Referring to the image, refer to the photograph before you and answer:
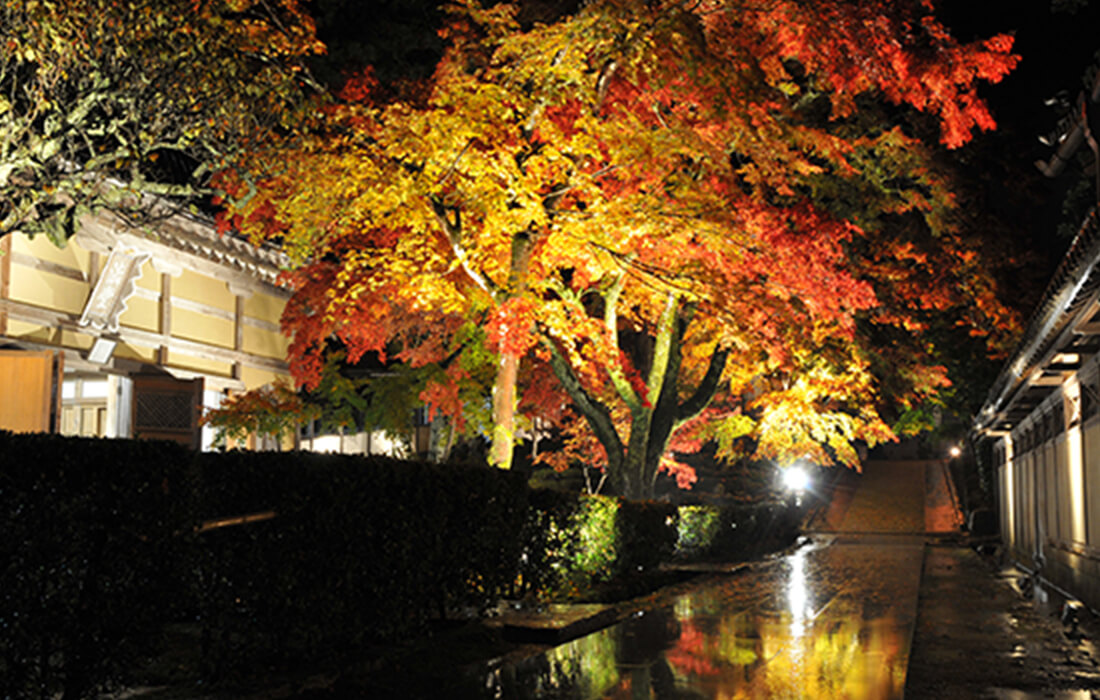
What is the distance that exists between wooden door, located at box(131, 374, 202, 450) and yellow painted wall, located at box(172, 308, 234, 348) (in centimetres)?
99

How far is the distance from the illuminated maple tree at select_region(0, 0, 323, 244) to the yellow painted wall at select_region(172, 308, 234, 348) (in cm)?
505

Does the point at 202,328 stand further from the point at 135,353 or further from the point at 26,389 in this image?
the point at 26,389

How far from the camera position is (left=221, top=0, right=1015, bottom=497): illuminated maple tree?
13.6m

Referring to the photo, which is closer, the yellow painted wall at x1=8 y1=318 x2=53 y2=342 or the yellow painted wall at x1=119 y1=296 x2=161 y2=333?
the yellow painted wall at x1=8 y1=318 x2=53 y2=342

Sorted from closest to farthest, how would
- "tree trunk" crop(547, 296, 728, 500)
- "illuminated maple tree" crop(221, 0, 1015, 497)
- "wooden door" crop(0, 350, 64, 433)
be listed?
"wooden door" crop(0, 350, 64, 433) → "illuminated maple tree" crop(221, 0, 1015, 497) → "tree trunk" crop(547, 296, 728, 500)

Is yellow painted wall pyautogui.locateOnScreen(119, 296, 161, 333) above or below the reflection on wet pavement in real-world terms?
above

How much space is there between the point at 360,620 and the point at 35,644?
124 inches

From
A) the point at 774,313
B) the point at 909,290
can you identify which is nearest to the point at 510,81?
the point at 774,313

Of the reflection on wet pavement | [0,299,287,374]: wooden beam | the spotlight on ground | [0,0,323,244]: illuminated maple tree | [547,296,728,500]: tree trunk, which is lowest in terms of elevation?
the reflection on wet pavement

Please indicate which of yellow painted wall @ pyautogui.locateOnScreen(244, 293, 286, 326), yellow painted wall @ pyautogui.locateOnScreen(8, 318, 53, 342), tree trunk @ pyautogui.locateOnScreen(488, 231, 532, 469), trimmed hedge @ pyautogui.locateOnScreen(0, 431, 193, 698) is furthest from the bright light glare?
trimmed hedge @ pyautogui.locateOnScreen(0, 431, 193, 698)

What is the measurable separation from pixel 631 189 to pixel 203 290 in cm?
860

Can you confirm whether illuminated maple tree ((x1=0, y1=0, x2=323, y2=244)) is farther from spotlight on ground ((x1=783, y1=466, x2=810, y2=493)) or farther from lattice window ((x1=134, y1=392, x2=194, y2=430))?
spotlight on ground ((x1=783, y1=466, x2=810, y2=493))

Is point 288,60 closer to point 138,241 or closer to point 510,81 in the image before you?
point 510,81

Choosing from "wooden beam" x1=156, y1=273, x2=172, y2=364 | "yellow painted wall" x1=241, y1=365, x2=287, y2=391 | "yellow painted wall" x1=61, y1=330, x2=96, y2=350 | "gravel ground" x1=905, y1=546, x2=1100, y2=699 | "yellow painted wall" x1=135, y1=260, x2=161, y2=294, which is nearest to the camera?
"gravel ground" x1=905, y1=546, x2=1100, y2=699
